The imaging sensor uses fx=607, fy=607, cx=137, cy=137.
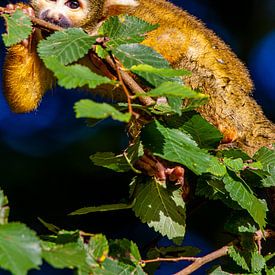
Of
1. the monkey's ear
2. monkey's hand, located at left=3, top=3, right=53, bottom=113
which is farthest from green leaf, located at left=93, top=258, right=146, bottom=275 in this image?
the monkey's ear

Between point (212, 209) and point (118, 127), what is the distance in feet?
4.17

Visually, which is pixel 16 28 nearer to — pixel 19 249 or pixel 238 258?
pixel 19 249

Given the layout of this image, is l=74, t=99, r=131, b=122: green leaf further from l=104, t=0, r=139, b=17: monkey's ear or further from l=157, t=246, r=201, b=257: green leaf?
l=104, t=0, r=139, b=17: monkey's ear

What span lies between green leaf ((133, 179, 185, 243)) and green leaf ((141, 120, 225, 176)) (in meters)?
0.30

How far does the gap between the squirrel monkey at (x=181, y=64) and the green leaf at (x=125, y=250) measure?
4.33 feet

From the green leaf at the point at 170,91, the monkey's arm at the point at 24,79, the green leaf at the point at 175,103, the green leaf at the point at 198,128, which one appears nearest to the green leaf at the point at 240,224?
the green leaf at the point at 198,128

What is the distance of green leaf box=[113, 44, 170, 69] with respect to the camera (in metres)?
1.73

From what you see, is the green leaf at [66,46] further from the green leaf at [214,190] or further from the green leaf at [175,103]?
the green leaf at [214,190]

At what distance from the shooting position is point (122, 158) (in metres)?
1.91

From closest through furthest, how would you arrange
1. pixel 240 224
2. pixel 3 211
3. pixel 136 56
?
pixel 3 211 < pixel 136 56 < pixel 240 224

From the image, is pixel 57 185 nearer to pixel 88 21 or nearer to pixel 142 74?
pixel 88 21

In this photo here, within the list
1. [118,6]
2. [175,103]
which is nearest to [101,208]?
[175,103]

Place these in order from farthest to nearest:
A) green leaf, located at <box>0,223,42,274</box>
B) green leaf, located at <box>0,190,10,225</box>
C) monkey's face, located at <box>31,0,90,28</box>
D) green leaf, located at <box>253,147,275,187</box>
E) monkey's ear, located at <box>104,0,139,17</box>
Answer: monkey's ear, located at <box>104,0,139,17</box>
monkey's face, located at <box>31,0,90,28</box>
green leaf, located at <box>253,147,275,187</box>
green leaf, located at <box>0,190,10,225</box>
green leaf, located at <box>0,223,42,274</box>

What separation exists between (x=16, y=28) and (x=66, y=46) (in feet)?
0.60
